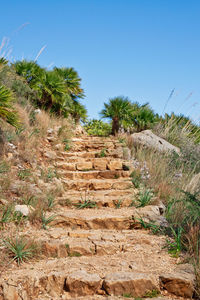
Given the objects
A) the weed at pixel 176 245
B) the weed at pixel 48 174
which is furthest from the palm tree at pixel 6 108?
the weed at pixel 176 245

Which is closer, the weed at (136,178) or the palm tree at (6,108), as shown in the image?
the palm tree at (6,108)

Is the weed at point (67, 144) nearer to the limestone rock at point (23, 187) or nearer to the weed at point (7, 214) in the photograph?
the limestone rock at point (23, 187)

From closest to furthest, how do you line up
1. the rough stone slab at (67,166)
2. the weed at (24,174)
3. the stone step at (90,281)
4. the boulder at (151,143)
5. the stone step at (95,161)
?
the stone step at (90,281) < the weed at (24,174) < the rough stone slab at (67,166) < the stone step at (95,161) < the boulder at (151,143)

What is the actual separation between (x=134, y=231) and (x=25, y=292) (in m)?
1.94

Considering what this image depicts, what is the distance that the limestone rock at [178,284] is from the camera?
9.50 ft

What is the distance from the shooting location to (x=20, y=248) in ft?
10.9

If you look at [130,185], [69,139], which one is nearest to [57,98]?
[69,139]

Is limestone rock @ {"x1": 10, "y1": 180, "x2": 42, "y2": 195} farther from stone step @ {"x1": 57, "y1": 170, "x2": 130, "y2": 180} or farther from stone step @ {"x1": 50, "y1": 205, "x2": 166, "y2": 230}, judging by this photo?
stone step @ {"x1": 57, "y1": 170, "x2": 130, "y2": 180}

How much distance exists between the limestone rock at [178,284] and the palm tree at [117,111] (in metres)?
7.90

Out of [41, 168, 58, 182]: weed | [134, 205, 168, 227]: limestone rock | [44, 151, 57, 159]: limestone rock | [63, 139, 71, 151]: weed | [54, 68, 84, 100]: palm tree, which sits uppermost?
[54, 68, 84, 100]: palm tree

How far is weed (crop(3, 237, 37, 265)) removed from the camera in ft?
10.9

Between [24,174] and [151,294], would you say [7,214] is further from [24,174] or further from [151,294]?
[151,294]

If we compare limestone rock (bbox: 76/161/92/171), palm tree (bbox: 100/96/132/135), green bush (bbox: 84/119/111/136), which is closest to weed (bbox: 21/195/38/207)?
limestone rock (bbox: 76/161/92/171)

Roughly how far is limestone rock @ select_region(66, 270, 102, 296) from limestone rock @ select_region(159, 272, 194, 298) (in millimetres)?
688
